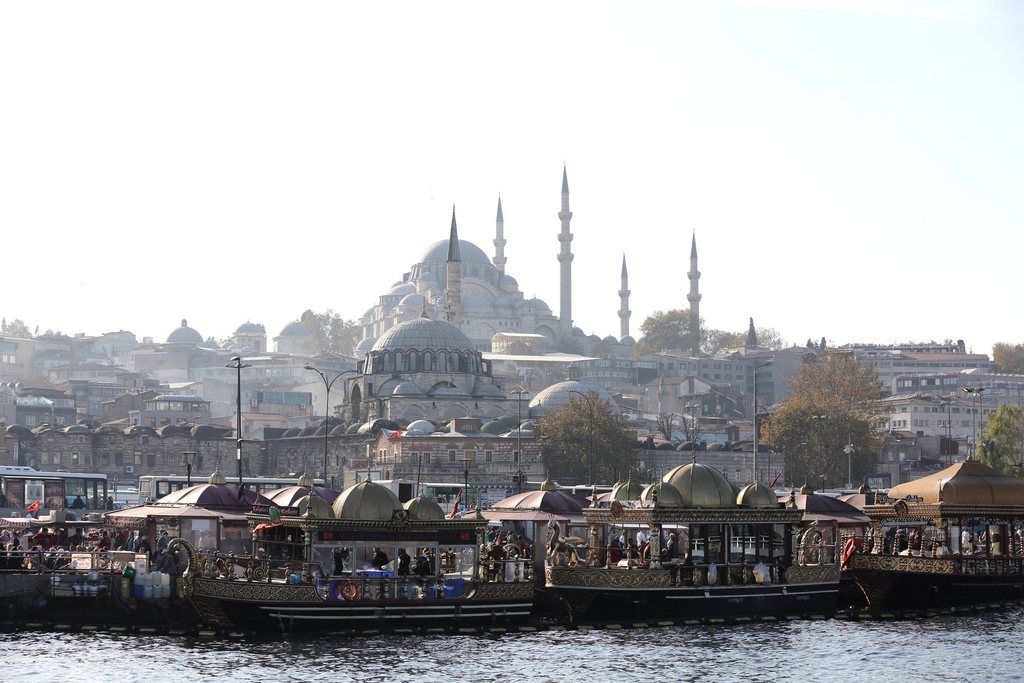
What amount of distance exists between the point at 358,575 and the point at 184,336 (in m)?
161

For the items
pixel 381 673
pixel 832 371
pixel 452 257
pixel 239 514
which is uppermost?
pixel 452 257

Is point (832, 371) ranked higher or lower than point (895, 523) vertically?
higher

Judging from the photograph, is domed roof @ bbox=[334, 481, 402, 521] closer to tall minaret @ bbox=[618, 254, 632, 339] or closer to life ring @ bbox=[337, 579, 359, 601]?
life ring @ bbox=[337, 579, 359, 601]

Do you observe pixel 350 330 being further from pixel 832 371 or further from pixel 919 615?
pixel 919 615

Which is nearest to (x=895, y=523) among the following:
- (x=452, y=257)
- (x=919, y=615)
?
(x=919, y=615)

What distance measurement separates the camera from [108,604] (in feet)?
114

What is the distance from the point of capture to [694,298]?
175750mm

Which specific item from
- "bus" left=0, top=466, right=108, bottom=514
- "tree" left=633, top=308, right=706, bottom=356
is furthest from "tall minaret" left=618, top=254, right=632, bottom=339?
"bus" left=0, top=466, right=108, bottom=514

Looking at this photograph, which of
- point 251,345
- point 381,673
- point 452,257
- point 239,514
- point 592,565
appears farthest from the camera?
point 251,345

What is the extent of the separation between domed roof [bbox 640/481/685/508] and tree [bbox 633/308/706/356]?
142 m

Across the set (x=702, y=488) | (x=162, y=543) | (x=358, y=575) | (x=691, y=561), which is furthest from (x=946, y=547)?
(x=162, y=543)

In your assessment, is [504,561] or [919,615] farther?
[919,615]

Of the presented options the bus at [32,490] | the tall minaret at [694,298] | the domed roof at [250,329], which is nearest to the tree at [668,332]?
the tall minaret at [694,298]

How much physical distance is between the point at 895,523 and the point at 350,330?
6267 inches
